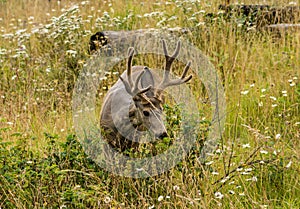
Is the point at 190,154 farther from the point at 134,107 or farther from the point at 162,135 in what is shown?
the point at 134,107

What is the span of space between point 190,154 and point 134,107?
80 cm

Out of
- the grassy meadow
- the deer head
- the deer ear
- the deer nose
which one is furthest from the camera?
the deer ear

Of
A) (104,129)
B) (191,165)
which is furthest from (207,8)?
(191,165)

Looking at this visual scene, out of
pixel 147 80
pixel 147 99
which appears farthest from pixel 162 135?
pixel 147 80

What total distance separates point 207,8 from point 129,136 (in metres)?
3.54

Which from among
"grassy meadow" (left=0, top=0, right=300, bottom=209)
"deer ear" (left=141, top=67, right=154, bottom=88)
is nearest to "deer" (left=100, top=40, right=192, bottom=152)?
"deer ear" (left=141, top=67, right=154, bottom=88)

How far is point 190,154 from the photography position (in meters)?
3.76

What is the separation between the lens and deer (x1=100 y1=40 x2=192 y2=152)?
4.24 meters

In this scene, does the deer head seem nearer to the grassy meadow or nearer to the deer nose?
the deer nose

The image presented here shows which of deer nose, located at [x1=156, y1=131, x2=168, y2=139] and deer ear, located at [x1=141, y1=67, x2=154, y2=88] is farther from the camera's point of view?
deer ear, located at [x1=141, y1=67, x2=154, y2=88]

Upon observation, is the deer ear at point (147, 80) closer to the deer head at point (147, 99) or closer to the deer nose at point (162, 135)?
the deer head at point (147, 99)

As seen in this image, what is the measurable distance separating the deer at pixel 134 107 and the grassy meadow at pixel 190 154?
368mm

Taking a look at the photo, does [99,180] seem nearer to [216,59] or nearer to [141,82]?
[141,82]

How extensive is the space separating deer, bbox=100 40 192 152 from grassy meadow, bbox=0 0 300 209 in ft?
1.21
